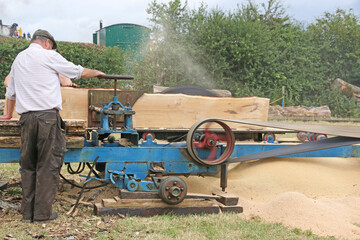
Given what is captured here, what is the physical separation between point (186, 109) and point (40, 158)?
3971 mm

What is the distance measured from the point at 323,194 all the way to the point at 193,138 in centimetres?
181

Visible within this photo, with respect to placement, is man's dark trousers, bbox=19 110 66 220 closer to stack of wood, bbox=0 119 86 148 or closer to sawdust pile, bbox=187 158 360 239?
stack of wood, bbox=0 119 86 148

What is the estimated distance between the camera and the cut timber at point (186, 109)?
7.46 m

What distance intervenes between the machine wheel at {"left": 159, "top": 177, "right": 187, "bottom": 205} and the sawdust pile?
753mm

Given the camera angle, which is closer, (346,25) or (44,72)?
(44,72)

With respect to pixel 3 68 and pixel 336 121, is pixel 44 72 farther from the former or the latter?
pixel 336 121

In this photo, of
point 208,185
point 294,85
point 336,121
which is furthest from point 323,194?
point 294,85

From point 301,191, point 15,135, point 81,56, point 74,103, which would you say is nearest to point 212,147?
point 301,191

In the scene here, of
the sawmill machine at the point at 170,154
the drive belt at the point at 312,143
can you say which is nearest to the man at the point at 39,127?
the sawmill machine at the point at 170,154

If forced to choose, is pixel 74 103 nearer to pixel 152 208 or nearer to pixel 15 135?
pixel 15 135

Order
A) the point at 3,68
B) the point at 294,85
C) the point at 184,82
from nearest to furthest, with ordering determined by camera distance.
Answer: the point at 3,68, the point at 184,82, the point at 294,85

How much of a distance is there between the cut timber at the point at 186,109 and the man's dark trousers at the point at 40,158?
3513mm

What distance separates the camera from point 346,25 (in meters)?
25.0

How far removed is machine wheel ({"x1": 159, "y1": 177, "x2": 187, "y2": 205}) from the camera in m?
4.15
